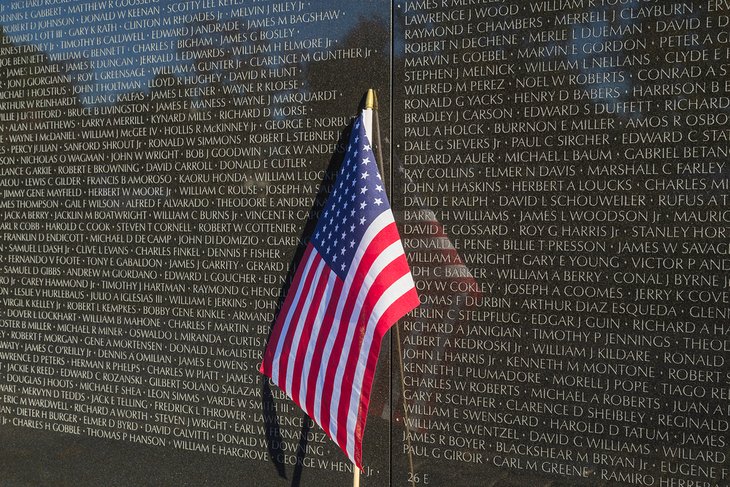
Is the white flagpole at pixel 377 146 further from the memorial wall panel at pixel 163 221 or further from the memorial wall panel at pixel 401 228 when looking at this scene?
the memorial wall panel at pixel 163 221

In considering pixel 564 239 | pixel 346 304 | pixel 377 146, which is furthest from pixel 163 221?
pixel 564 239

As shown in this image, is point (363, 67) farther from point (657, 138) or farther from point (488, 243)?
point (657, 138)

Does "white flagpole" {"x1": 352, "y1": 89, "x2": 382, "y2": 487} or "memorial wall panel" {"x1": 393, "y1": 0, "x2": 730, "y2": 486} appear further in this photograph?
"white flagpole" {"x1": 352, "y1": 89, "x2": 382, "y2": 487}

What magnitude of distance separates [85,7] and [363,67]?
231 centimetres

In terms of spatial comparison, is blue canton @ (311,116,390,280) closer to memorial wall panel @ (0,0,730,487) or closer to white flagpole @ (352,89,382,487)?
white flagpole @ (352,89,382,487)

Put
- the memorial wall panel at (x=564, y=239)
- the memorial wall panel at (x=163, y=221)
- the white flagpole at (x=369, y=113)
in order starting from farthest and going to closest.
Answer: the memorial wall panel at (x=163, y=221) < the white flagpole at (x=369, y=113) < the memorial wall panel at (x=564, y=239)

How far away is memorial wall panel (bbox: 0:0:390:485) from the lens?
4.87 metres

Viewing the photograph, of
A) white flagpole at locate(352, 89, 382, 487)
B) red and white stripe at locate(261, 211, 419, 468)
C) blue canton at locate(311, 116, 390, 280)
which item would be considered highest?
white flagpole at locate(352, 89, 382, 487)

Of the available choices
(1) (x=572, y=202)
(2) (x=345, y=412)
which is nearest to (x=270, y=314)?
(2) (x=345, y=412)

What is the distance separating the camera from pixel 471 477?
4.45 metres

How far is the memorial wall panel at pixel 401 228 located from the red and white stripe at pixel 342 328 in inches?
19.6

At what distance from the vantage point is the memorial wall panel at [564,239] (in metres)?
3.99

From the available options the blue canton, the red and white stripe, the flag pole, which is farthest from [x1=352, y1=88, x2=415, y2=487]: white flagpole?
the red and white stripe

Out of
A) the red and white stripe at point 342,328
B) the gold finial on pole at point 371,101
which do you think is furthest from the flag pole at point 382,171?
the red and white stripe at point 342,328
